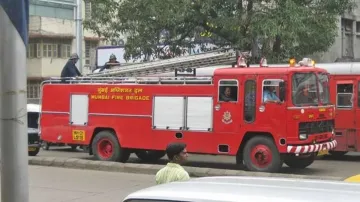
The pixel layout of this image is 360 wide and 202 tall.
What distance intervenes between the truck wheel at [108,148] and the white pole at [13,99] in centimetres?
1018

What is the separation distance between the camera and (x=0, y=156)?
4.96 m

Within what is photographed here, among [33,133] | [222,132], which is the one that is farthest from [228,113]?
[33,133]

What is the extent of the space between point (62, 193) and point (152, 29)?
836 centimetres

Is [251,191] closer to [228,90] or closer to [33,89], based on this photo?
[228,90]

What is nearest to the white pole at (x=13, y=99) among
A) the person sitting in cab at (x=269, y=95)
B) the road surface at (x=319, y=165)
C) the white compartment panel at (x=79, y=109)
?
the person sitting in cab at (x=269, y=95)

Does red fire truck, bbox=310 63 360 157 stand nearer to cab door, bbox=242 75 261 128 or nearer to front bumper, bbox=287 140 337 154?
front bumper, bbox=287 140 337 154

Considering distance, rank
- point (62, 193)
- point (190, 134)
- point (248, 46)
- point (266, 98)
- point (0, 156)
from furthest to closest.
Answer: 1. point (248, 46)
2. point (190, 134)
3. point (266, 98)
4. point (62, 193)
5. point (0, 156)

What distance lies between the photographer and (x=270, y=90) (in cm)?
1288

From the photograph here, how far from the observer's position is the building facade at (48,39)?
43.2 meters

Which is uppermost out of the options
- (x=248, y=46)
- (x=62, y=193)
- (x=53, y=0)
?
(x=53, y=0)

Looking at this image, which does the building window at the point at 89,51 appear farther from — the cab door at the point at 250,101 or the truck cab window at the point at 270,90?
the truck cab window at the point at 270,90

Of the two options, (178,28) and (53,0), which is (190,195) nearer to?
(178,28)

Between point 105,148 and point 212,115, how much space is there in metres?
3.44

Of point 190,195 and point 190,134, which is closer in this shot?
point 190,195
